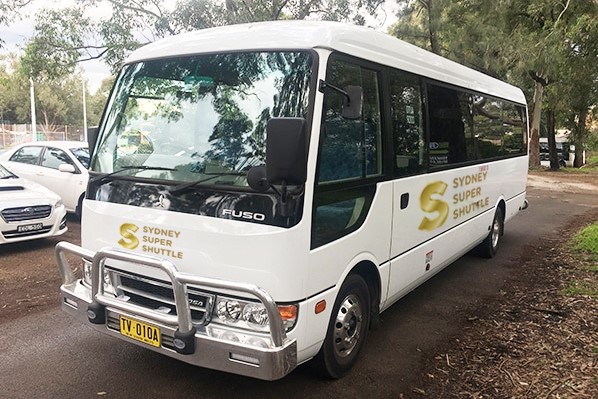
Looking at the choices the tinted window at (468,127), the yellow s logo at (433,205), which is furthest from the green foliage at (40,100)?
the yellow s logo at (433,205)

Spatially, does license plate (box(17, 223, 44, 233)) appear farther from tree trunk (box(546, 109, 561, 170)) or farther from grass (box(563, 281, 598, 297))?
tree trunk (box(546, 109, 561, 170))

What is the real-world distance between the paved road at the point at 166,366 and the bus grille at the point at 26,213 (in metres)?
2.70

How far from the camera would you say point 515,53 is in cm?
1229

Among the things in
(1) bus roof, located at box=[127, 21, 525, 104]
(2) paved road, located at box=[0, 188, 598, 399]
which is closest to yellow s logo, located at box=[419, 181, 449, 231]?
(2) paved road, located at box=[0, 188, 598, 399]

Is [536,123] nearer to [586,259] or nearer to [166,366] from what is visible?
[586,259]

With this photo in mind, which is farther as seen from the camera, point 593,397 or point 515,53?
point 515,53

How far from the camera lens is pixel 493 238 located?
774cm

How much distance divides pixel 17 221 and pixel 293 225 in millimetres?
5779

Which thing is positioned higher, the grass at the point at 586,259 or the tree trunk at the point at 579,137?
the tree trunk at the point at 579,137

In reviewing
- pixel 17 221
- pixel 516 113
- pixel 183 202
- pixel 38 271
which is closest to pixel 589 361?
pixel 183 202

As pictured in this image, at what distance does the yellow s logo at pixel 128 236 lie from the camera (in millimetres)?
3480

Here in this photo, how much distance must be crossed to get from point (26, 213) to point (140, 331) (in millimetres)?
5049

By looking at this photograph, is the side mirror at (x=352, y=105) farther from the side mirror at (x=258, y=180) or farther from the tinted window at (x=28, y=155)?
the tinted window at (x=28, y=155)

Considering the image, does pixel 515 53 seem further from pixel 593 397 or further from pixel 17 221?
pixel 17 221
